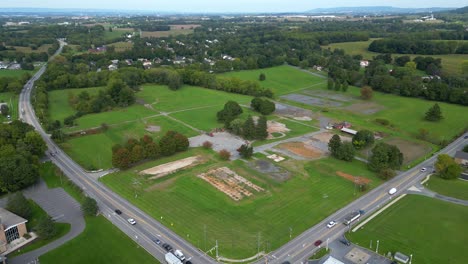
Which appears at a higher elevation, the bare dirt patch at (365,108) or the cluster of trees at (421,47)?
the cluster of trees at (421,47)

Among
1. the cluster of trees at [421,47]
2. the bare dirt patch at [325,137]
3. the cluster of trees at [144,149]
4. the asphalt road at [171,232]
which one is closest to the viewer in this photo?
the asphalt road at [171,232]

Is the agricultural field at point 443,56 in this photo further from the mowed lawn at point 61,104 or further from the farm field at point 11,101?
the farm field at point 11,101

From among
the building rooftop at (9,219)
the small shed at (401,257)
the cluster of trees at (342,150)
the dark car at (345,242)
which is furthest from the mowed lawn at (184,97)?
the small shed at (401,257)

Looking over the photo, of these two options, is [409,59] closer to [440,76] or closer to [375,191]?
[440,76]

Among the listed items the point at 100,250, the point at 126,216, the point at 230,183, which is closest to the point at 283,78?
the point at 230,183

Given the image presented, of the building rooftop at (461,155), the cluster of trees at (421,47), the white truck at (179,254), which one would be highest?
the cluster of trees at (421,47)

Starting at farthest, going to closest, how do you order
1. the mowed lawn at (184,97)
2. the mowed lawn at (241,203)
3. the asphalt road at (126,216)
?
the mowed lawn at (184,97) → the mowed lawn at (241,203) → the asphalt road at (126,216)

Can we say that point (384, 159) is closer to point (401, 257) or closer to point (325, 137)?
point (325, 137)
